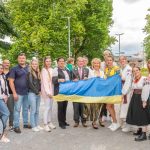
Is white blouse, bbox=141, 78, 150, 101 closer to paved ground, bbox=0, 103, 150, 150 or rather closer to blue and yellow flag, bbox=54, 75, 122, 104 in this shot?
paved ground, bbox=0, 103, 150, 150

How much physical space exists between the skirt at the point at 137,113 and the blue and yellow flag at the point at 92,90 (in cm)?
125

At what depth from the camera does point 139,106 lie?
32.8 feet

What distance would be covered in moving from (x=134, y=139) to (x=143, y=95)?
1.07 m

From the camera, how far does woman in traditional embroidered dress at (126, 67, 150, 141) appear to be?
9891 millimetres

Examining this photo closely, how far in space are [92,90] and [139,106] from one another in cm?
210

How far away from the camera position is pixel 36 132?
11094 millimetres

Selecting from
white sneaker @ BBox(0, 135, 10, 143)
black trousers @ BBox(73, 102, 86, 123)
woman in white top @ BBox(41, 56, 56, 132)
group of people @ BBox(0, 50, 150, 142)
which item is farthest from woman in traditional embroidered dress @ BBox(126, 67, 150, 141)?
white sneaker @ BBox(0, 135, 10, 143)

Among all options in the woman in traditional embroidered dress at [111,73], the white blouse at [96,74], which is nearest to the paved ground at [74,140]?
the woman in traditional embroidered dress at [111,73]

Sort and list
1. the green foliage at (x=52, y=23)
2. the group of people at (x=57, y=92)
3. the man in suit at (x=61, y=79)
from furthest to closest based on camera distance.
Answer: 1. the green foliage at (x=52, y=23)
2. the man in suit at (x=61, y=79)
3. the group of people at (x=57, y=92)

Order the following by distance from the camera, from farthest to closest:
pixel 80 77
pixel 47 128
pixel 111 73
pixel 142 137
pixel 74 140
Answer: pixel 80 77 → pixel 111 73 → pixel 47 128 → pixel 74 140 → pixel 142 137

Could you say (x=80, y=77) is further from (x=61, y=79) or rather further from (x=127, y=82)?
(x=127, y=82)

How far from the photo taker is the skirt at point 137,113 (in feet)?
32.6

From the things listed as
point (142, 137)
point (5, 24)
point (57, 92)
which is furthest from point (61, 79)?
point (5, 24)

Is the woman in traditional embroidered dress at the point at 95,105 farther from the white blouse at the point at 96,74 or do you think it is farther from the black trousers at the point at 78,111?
the black trousers at the point at 78,111
